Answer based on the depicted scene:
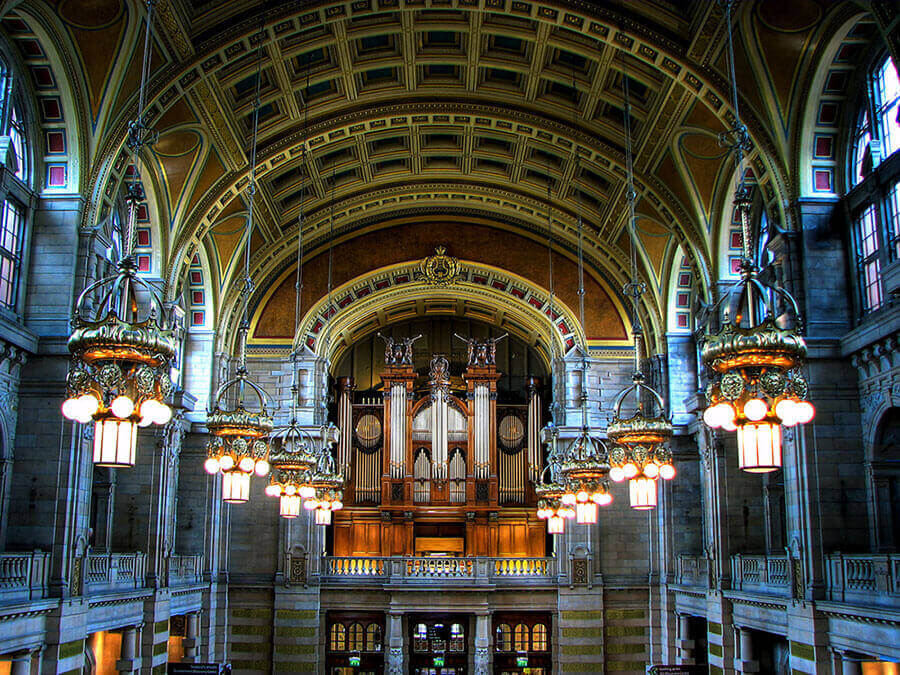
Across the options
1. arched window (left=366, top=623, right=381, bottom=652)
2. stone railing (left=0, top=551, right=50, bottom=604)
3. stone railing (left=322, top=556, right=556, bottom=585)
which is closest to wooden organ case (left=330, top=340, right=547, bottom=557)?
stone railing (left=322, top=556, right=556, bottom=585)

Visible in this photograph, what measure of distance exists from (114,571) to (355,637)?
1015cm

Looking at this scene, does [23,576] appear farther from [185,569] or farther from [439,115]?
[439,115]

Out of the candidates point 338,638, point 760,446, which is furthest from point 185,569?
point 760,446

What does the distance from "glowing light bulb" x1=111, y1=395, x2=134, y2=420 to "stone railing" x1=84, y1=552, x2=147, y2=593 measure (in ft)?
26.0

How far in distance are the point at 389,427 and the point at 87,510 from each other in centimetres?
1416

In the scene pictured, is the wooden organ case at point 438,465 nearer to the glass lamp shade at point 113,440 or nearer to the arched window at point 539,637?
the arched window at point 539,637

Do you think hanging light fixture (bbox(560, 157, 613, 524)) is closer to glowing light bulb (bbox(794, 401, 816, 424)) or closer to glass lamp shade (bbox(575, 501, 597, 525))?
glass lamp shade (bbox(575, 501, 597, 525))

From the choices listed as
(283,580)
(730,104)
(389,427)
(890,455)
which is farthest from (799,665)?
(389,427)

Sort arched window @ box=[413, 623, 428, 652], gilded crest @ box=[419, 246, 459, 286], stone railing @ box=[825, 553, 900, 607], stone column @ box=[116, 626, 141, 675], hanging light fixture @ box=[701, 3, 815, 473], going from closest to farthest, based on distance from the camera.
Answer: hanging light fixture @ box=[701, 3, 815, 473] < stone railing @ box=[825, 553, 900, 607] < stone column @ box=[116, 626, 141, 675] < arched window @ box=[413, 623, 428, 652] < gilded crest @ box=[419, 246, 459, 286]

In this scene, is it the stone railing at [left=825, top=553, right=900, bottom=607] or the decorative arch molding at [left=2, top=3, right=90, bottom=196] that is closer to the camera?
the stone railing at [left=825, top=553, right=900, bottom=607]

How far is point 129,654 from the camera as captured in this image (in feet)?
61.1

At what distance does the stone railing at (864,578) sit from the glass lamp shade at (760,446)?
501 cm

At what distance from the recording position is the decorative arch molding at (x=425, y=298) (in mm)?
27047

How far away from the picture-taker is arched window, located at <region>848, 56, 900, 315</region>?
14805mm
